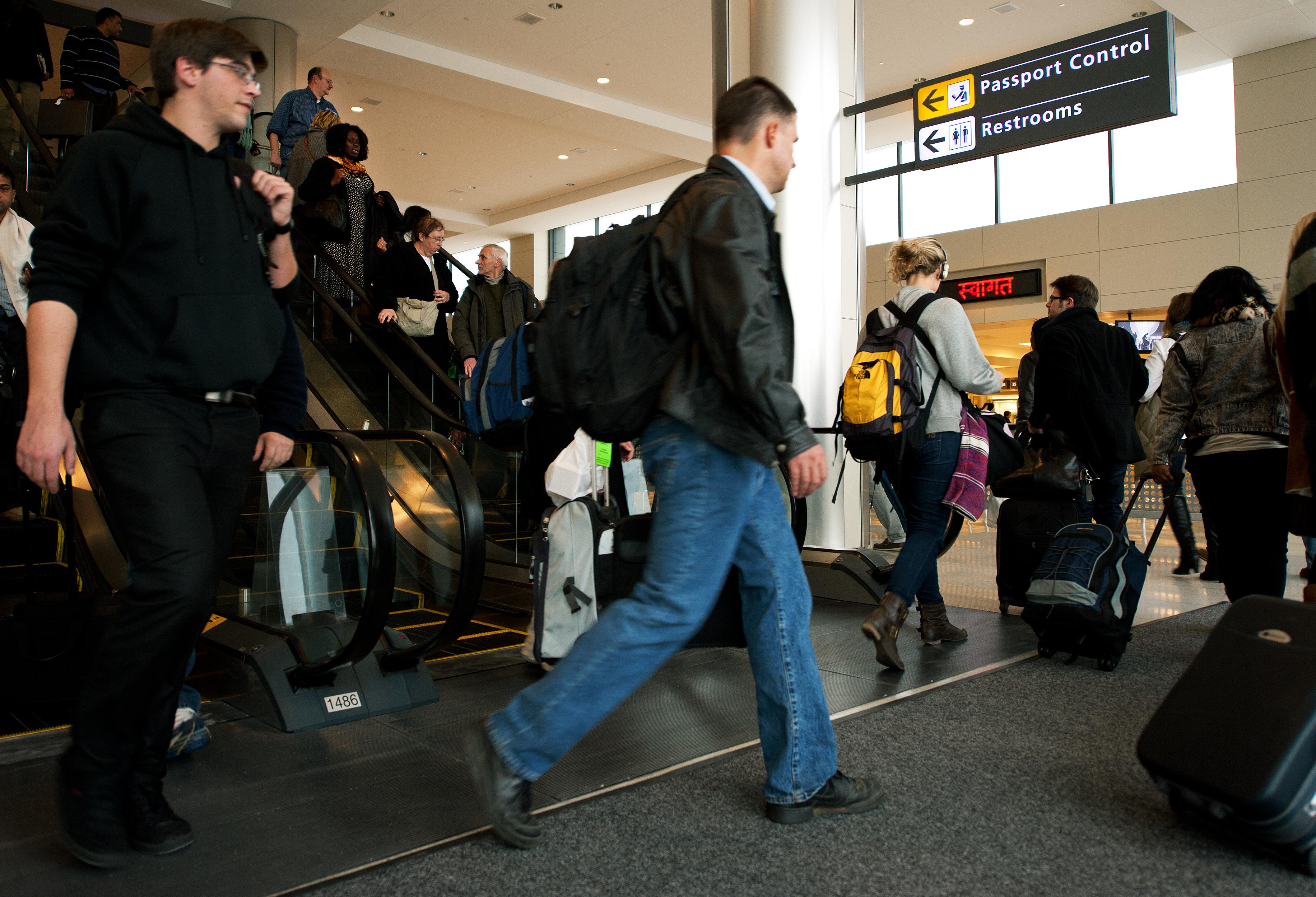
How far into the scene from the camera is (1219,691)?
78.9 inches

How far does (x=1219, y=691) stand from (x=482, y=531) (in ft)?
7.20

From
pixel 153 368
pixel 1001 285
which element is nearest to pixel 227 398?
pixel 153 368

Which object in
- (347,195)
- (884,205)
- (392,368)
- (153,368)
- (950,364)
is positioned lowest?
(153,368)

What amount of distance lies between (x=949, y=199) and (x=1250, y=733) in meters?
15.3

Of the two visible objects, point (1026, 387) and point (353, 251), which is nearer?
point (1026, 387)

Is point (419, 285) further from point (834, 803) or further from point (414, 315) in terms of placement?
point (834, 803)

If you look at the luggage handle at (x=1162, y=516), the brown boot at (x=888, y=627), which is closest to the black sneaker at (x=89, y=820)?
the brown boot at (x=888, y=627)

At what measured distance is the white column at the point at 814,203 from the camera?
562 cm

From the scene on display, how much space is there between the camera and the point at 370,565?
2.96 m

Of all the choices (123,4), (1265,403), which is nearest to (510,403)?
(1265,403)

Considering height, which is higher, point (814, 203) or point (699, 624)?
point (814, 203)

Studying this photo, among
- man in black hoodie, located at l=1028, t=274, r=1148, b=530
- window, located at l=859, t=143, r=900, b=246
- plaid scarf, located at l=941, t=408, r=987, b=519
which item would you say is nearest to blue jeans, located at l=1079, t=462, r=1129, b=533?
man in black hoodie, located at l=1028, t=274, r=1148, b=530

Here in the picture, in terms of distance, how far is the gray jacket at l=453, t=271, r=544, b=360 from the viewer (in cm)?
724

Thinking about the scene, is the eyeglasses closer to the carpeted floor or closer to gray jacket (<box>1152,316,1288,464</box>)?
the carpeted floor
